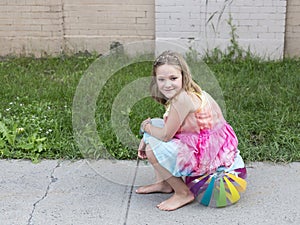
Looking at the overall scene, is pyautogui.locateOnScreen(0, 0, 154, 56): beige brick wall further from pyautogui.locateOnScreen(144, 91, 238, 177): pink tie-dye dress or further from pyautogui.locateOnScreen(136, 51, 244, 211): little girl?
pyautogui.locateOnScreen(144, 91, 238, 177): pink tie-dye dress

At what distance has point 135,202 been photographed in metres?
3.32

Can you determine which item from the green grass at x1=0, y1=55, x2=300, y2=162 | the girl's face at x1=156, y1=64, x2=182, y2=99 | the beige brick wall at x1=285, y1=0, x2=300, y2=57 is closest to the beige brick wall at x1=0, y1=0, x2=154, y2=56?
the green grass at x1=0, y1=55, x2=300, y2=162

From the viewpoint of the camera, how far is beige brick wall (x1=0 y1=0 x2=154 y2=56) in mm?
6680

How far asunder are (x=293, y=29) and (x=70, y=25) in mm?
2826

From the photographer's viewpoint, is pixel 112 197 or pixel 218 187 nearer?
pixel 218 187

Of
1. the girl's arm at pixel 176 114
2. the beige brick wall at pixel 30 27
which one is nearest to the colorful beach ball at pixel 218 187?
the girl's arm at pixel 176 114

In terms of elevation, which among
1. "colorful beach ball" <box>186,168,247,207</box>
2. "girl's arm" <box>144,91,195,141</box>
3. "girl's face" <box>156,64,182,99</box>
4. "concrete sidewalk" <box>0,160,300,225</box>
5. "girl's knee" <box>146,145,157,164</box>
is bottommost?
"concrete sidewalk" <box>0,160,300,225</box>

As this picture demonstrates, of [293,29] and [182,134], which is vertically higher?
[293,29]

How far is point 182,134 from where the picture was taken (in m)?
3.12

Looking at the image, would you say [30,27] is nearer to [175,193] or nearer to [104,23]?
[104,23]

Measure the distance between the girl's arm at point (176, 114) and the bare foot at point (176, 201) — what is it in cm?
40

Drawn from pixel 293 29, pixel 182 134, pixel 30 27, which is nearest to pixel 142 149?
pixel 182 134

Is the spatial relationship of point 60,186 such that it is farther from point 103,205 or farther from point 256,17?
point 256,17

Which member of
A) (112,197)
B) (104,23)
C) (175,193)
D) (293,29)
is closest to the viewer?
(175,193)
